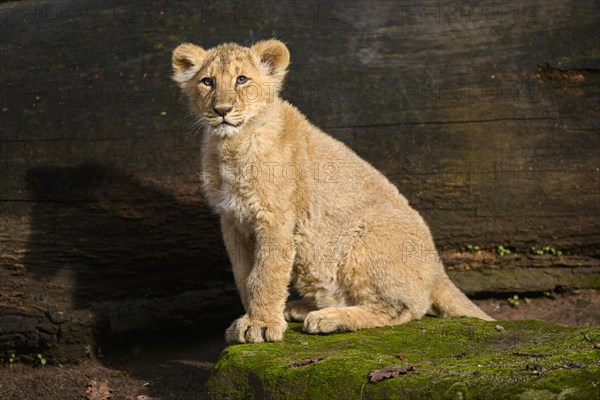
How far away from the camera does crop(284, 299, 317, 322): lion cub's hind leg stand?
8344 mm

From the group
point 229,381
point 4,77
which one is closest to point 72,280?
point 4,77

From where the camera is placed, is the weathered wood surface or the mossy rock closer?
the mossy rock

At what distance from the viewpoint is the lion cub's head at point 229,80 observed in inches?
299

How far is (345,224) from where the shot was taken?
8086 millimetres

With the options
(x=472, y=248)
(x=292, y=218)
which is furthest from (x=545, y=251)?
(x=292, y=218)

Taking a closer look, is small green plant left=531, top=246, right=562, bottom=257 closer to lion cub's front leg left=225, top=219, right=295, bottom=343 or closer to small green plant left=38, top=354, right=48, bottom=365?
lion cub's front leg left=225, top=219, right=295, bottom=343

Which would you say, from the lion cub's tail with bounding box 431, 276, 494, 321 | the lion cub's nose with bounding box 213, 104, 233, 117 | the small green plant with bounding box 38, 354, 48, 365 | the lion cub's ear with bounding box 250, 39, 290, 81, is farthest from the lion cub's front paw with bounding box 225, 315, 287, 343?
the small green plant with bounding box 38, 354, 48, 365

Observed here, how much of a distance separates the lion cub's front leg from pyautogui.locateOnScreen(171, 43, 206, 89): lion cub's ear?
179 centimetres

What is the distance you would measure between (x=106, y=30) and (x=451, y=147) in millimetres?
4415

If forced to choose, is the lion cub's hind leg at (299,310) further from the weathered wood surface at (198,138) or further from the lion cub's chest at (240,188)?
the weathered wood surface at (198,138)

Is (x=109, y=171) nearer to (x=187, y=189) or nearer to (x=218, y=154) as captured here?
(x=187, y=189)

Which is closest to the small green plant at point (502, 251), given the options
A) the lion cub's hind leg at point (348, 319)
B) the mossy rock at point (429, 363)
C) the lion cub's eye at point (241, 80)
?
the mossy rock at point (429, 363)

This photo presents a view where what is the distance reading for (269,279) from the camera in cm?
758

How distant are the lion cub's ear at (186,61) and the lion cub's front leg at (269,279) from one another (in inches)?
70.7
